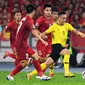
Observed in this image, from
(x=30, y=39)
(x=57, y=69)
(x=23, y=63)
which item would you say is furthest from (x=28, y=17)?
(x=30, y=39)

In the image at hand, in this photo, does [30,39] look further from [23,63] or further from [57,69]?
[23,63]

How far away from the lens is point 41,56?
14719 mm

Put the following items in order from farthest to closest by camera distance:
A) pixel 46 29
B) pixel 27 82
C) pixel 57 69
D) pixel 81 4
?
pixel 81 4
pixel 57 69
pixel 46 29
pixel 27 82

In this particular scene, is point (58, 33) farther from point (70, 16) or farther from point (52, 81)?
point (70, 16)

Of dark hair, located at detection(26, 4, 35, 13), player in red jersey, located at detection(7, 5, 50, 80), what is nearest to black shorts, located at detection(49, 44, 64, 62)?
player in red jersey, located at detection(7, 5, 50, 80)

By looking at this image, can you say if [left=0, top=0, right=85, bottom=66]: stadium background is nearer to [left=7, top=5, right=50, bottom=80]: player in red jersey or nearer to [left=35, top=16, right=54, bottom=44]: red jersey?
[left=35, top=16, right=54, bottom=44]: red jersey

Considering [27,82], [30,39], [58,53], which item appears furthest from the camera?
[30,39]

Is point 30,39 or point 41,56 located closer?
point 41,56

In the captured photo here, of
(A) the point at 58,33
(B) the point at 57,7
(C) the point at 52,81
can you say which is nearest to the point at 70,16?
(B) the point at 57,7

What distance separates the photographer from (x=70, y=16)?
20656 millimetres

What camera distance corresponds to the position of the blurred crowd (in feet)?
66.1

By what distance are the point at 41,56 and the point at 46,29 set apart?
744 mm

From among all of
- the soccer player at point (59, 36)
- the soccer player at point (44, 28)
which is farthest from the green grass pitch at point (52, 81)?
the soccer player at point (44, 28)

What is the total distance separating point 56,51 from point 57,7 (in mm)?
8399
